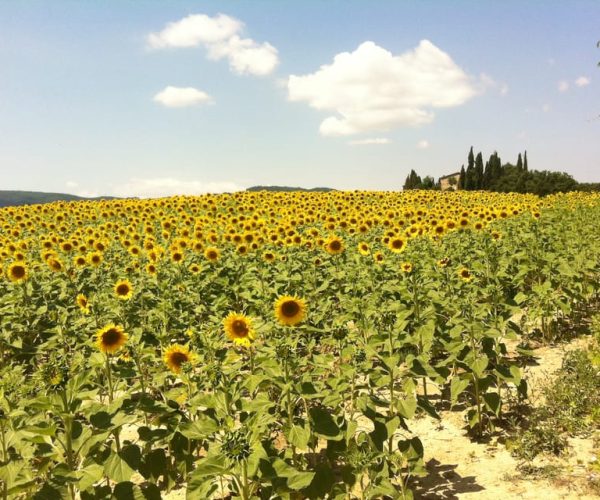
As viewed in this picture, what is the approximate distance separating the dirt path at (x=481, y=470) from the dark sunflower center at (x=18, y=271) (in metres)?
8.16

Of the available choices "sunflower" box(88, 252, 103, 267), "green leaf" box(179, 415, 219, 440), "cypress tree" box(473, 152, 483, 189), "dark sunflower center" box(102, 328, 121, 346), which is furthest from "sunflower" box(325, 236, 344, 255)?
"cypress tree" box(473, 152, 483, 189)

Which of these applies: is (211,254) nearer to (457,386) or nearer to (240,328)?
(240,328)

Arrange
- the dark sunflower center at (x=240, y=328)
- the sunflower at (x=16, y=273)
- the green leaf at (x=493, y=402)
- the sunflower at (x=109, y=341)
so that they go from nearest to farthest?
the sunflower at (x=109, y=341), the dark sunflower center at (x=240, y=328), the green leaf at (x=493, y=402), the sunflower at (x=16, y=273)

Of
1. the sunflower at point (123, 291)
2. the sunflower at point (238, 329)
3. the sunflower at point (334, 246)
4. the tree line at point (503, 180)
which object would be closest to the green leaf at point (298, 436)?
the sunflower at point (238, 329)

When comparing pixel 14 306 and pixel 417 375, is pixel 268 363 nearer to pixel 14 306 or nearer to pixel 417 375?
pixel 417 375

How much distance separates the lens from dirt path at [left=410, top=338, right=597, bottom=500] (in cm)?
415

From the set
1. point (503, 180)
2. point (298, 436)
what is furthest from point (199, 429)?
point (503, 180)

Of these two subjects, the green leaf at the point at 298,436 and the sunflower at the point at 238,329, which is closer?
the green leaf at the point at 298,436

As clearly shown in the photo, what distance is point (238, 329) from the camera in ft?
14.7

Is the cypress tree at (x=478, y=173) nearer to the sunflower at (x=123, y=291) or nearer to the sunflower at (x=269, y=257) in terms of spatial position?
the sunflower at (x=269, y=257)

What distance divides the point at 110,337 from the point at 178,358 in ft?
2.38

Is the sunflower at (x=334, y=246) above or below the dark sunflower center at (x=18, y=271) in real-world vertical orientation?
above

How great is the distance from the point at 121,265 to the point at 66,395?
8.98 m

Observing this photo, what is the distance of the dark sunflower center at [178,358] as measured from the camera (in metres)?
4.38
